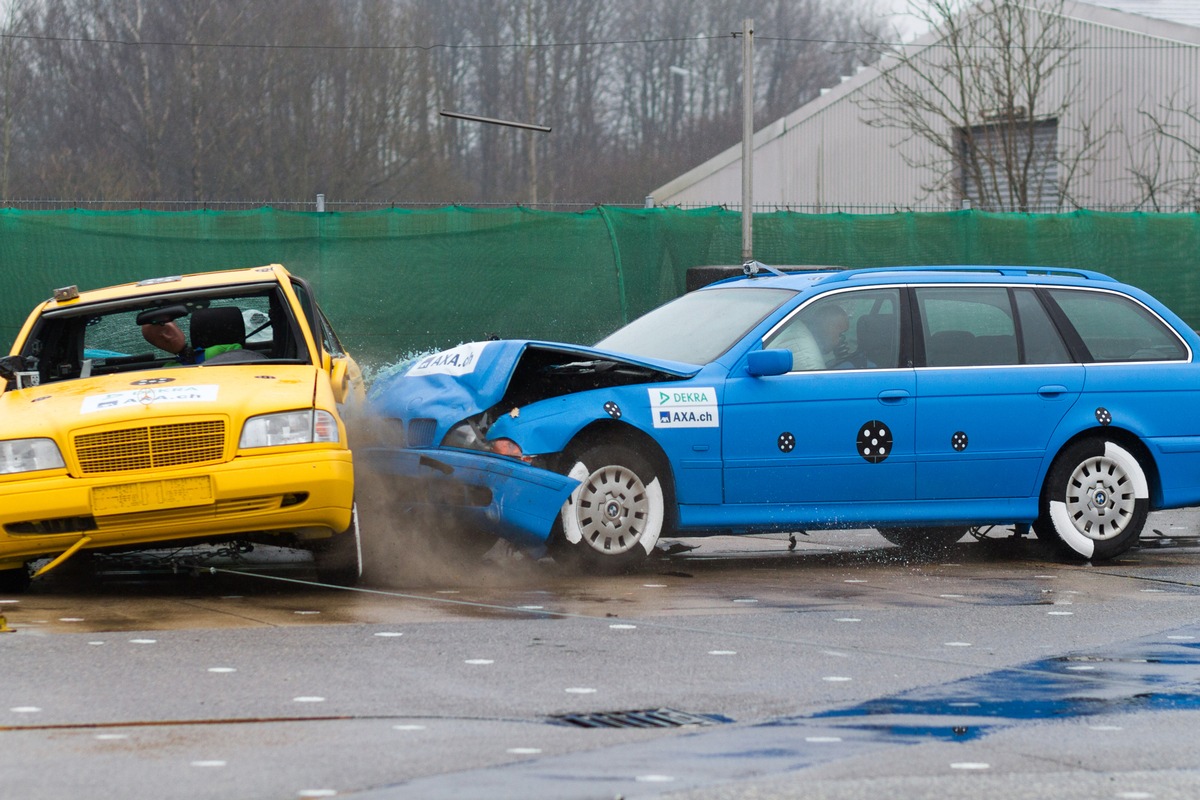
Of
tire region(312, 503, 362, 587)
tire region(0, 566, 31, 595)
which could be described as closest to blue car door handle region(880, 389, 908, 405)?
tire region(312, 503, 362, 587)

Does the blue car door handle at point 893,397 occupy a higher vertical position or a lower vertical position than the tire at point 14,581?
higher

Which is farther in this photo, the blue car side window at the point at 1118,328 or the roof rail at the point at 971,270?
the blue car side window at the point at 1118,328

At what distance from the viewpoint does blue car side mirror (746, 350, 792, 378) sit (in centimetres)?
911

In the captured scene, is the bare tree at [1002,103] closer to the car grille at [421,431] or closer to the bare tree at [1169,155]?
the bare tree at [1169,155]

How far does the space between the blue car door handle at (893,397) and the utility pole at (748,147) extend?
1091 cm

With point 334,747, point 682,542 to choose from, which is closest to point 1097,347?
point 682,542

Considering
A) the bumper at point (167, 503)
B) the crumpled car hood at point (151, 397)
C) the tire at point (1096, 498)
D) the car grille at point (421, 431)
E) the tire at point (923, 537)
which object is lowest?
the tire at point (923, 537)

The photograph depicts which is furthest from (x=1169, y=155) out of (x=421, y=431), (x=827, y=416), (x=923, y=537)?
(x=421, y=431)

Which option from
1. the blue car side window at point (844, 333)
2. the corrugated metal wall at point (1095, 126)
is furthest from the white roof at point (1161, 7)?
the blue car side window at point (844, 333)

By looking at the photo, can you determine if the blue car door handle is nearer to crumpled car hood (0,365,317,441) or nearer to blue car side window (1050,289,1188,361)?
blue car side window (1050,289,1188,361)

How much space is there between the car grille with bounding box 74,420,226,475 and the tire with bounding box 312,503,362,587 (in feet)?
2.61

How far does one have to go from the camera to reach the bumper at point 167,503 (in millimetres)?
7797

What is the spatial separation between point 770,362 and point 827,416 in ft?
1.53

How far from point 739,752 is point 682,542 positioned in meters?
5.61
